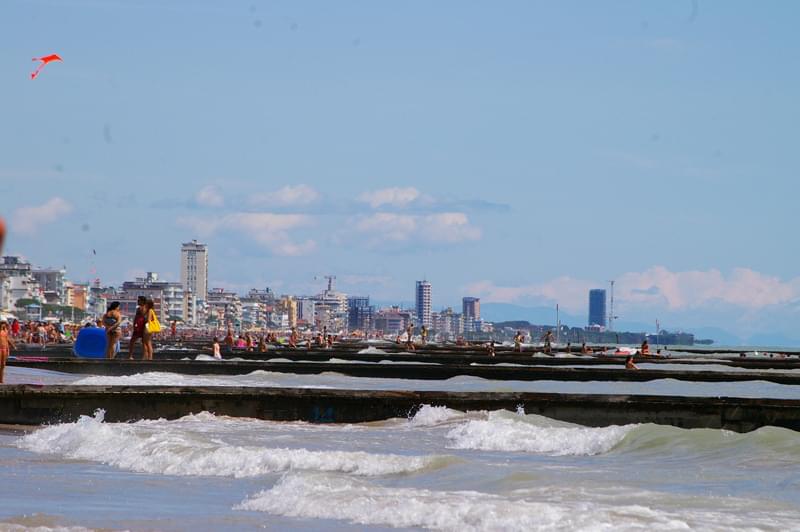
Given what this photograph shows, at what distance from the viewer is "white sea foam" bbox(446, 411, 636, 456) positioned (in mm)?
15977

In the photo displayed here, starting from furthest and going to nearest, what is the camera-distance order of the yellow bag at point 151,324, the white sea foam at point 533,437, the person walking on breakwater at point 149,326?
1. the yellow bag at point 151,324
2. the person walking on breakwater at point 149,326
3. the white sea foam at point 533,437

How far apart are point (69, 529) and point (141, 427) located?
25.9 ft

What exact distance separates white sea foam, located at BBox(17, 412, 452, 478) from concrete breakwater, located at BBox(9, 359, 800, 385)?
40.2ft

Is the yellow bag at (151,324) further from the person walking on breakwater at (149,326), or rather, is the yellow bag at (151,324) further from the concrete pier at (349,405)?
the concrete pier at (349,405)

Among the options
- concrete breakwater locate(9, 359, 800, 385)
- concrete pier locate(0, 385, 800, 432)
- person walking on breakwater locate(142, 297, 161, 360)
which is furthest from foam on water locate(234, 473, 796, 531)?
concrete breakwater locate(9, 359, 800, 385)

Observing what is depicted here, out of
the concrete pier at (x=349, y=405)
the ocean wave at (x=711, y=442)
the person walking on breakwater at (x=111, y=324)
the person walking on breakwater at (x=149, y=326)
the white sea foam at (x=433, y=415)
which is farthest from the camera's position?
the person walking on breakwater at (x=111, y=324)

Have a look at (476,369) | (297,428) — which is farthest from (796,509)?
(476,369)

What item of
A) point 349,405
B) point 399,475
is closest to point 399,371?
point 349,405

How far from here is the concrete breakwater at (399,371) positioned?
95.2 feet

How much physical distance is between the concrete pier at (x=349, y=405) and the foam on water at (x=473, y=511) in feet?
20.0

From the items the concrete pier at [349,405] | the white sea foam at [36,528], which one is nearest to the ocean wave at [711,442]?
the concrete pier at [349,405]

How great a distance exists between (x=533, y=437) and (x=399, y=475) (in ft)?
11.5

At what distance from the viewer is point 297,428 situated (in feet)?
58.5

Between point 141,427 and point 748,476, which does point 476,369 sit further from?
point 748,476
